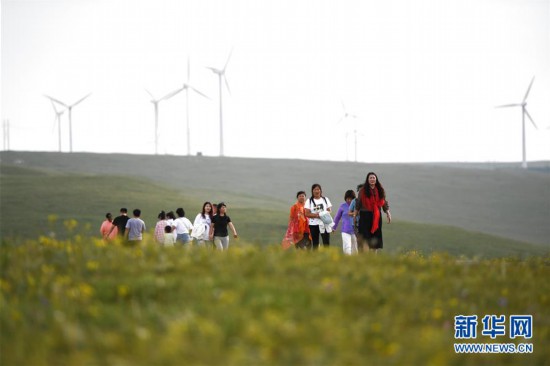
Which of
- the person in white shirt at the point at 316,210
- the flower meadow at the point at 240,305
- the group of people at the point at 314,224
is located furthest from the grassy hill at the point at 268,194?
the flower meadow at the point at 240,305

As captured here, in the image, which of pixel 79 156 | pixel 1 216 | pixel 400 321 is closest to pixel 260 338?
pixel 400 321

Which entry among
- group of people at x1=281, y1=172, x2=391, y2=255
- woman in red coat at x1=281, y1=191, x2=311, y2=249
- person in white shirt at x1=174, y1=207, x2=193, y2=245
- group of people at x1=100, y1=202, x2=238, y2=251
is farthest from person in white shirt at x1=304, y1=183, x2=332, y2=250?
person in white shirt at x1=174, y1=207, x2=193, y2=245

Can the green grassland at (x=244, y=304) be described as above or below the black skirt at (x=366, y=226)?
below

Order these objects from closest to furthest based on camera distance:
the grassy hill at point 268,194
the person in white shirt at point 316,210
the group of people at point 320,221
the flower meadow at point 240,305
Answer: the flower meadow at point 240,305 → the group of people at point 320,221 → the person in white shirt at point 316,210 → the grassy hill at point 268,194

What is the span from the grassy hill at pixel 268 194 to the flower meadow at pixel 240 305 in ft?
112

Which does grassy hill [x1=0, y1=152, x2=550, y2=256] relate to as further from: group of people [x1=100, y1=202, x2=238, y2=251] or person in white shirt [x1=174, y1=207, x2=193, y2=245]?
person in white shirt [x1=174, y1=207, x2=193, y2=245]

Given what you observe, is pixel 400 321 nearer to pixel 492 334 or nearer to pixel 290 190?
pixel 492 334

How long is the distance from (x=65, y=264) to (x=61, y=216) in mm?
54952

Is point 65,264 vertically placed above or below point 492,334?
above

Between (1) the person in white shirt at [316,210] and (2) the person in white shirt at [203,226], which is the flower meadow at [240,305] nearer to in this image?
(1) the person in white shirt at [316,210]

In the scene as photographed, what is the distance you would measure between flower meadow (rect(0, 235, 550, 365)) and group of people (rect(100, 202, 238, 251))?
841 centimetres

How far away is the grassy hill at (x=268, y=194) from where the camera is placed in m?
63.0

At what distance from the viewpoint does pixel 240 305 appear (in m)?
9.13

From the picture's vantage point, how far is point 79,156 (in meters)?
118
